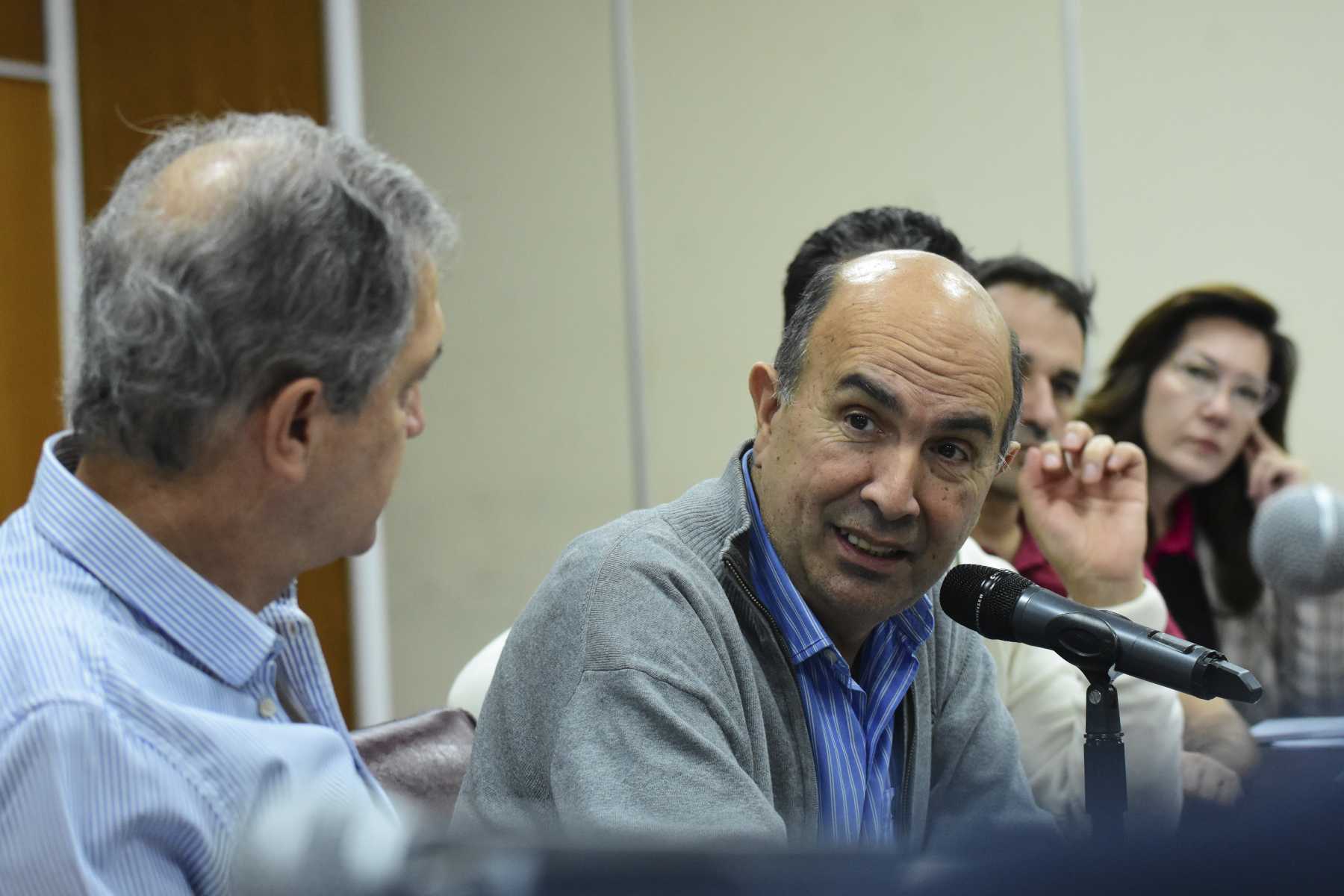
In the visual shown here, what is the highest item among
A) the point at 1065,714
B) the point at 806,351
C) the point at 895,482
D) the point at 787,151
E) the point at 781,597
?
the point at 787,151

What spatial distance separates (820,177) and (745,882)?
3.96m

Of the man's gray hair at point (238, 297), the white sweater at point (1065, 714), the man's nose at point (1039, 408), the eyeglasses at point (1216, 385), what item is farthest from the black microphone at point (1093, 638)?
the eyeglasses at point (1216, 385)

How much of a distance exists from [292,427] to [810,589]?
1.88 feet

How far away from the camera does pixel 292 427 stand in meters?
0.96

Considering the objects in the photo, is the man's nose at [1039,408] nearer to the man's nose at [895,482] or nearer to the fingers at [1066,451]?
the fingers at [1066,451]

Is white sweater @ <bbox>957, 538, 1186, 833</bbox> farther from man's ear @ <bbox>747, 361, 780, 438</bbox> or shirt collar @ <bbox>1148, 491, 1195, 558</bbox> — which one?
shirt collar @ <bbox>1148, 491, 1195, 558</bbox>

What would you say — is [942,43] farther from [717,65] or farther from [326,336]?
[326,336]

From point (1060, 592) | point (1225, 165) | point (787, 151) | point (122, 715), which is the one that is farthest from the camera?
point (787, 151)

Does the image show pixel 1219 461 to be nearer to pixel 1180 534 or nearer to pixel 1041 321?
pixel 1180 534

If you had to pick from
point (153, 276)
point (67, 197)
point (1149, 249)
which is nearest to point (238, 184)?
point (153, 276)

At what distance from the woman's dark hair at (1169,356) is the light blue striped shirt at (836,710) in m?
1.70

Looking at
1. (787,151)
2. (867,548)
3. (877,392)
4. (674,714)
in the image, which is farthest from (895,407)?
(787,151)

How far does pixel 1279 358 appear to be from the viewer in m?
3.01

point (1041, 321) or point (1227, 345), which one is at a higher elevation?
point (1041, 321)
